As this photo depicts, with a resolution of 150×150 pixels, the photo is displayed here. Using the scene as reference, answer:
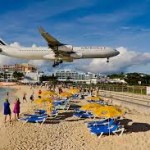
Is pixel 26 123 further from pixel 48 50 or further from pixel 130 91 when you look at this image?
pixel 48 50

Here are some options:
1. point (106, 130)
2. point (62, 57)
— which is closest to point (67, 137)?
point (106, 130)

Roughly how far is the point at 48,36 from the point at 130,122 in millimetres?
37159

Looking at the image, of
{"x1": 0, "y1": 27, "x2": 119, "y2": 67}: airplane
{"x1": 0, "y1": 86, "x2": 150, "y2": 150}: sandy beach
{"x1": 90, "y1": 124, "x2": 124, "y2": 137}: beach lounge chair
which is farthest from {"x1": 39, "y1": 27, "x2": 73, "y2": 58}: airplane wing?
{"x1": 90, "y1": 124, "x2": 124, "y2": 137}: beach lounge chair

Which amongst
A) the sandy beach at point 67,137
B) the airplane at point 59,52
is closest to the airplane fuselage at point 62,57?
the airplane at point 59,52

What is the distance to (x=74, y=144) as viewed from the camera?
16984 millimetres

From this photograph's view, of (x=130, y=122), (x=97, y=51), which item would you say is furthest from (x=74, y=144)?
(x=97, y=51)

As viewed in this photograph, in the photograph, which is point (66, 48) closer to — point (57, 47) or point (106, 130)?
point (57, 47)

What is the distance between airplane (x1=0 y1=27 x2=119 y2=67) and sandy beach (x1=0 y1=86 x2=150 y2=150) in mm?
33156

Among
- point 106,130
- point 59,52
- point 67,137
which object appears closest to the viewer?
point 106,130

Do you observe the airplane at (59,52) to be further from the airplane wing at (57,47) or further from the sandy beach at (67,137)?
the sandy beach at (67,137)

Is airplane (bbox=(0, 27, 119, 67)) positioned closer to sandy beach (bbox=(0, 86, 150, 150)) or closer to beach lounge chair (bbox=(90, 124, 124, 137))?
sandy beach (bbox=(0, 86, 150, 150))

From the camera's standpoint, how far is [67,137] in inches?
750

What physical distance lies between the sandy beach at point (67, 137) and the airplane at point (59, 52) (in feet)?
109

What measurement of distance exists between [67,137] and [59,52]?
131 ft
